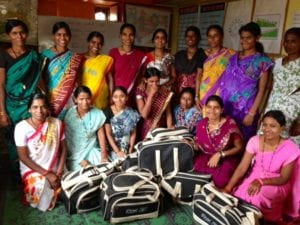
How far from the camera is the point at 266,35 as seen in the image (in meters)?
3.53

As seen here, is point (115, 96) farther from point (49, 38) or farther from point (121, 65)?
point (49, 38)

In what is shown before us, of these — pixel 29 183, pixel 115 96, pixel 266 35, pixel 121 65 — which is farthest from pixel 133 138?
pixel 266 35

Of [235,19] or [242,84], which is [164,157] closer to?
[242,84]

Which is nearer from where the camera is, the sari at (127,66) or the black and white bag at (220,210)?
the black and white bag at (220,210)

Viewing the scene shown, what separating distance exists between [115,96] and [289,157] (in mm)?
1434

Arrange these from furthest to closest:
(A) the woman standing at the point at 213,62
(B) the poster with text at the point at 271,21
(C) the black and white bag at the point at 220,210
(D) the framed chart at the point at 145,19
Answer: (D) the framed chart at the point at 145,19, (B) the poster with text at the point at 271,21, (A) the woman standing at the point at 213,62, (C) the black and white bag at the point at 220,210

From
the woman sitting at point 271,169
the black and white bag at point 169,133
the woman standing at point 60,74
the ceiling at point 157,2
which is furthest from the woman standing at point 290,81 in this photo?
the ceiling at point 157,2

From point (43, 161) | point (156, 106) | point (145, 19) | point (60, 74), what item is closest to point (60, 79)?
point (60, 74)

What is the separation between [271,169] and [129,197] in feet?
3.31

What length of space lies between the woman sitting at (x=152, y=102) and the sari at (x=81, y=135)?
0.40m

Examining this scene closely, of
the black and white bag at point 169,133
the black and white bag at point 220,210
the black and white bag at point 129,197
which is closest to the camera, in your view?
the black and white bag at point 220,210

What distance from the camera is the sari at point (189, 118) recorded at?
2.88 m

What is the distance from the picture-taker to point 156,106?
2887 mm

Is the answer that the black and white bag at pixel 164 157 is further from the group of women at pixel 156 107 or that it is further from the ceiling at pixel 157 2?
the ceiling at pixel 157 2
